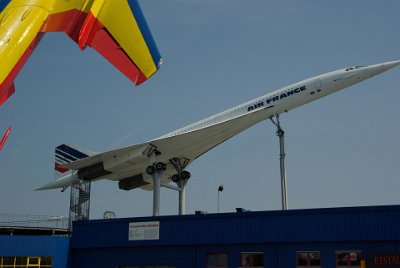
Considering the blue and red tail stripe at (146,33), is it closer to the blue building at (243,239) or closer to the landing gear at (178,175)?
the blue building at (243,239)

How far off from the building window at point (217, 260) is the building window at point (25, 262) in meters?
10.3

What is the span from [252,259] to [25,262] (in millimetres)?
13903

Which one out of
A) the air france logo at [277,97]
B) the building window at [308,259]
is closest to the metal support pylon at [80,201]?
the air france logo at [277,97]

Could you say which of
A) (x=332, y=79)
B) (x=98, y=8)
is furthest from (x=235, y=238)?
(x=98, y=8)

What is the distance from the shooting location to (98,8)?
7.09 meters

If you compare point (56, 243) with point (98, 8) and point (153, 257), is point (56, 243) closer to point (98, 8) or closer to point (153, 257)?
point (153, 257)

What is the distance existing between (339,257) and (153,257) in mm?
10964

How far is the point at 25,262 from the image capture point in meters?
31.8

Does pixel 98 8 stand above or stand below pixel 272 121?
below

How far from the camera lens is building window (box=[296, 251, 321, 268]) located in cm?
2609

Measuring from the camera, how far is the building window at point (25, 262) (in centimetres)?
3138

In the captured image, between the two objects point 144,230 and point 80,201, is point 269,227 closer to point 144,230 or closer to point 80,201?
point 144,230

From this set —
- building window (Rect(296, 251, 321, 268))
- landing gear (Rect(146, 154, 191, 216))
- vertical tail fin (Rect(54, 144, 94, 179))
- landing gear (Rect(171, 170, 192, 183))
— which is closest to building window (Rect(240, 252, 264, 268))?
building window (Rect(296, 251, 321, 268))

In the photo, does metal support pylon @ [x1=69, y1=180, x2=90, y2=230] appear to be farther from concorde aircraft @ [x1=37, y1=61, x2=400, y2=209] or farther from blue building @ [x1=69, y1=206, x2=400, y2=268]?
blue building @ [x1=69, y1=206, x2=400, y2=268]
